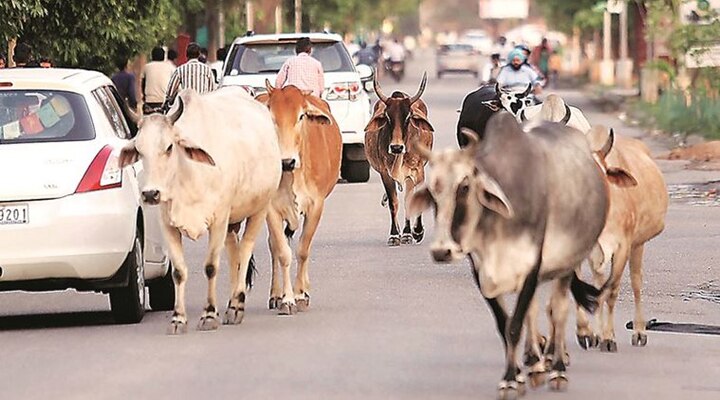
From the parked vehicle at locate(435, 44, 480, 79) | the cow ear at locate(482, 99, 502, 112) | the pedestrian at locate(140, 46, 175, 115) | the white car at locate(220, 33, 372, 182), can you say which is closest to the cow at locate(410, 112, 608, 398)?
the cow ear at locate(482, 99, 502, 112)

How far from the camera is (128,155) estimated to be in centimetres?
1302

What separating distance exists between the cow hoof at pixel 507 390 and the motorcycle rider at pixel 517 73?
50.3 feet

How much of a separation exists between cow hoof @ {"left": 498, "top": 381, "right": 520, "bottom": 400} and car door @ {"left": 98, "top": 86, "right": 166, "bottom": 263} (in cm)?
432

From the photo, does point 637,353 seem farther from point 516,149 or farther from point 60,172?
point 60,172

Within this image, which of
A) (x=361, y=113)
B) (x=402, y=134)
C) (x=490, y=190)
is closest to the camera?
(x=490, y=190)

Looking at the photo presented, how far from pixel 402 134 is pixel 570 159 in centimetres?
863

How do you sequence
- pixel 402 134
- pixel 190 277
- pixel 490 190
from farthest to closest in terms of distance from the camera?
pixel 402 134 < pixel 190 277 < pixel 490 190

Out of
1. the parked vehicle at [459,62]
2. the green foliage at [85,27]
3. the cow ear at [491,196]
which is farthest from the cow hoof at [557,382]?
the parked vehicle at [459,62]

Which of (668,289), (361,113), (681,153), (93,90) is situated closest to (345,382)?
(93,90)

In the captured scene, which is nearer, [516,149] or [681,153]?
[516,149]

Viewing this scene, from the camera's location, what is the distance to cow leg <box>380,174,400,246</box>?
19750mm

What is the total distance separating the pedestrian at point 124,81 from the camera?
95.5 ft

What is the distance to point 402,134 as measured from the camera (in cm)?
1961

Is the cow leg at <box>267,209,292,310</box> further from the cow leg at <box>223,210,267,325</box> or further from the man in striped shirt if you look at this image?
the man in striped shirt
